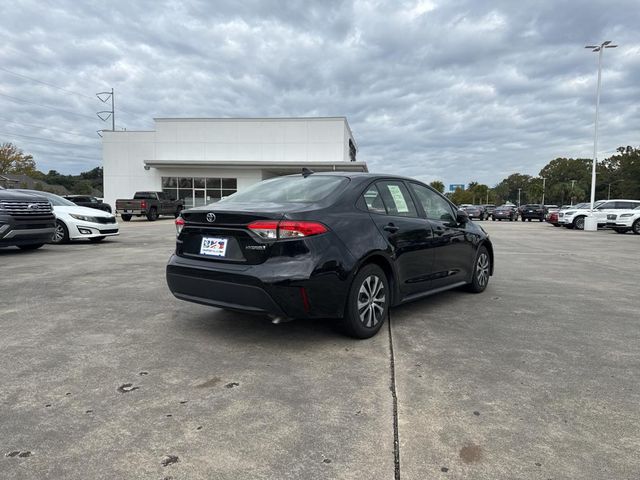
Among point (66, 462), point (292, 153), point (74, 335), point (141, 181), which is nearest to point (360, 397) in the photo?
point (66, 462)

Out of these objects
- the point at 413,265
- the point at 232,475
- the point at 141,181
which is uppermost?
the point at 141,181

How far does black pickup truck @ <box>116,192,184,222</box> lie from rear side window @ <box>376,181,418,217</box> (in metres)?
21.7

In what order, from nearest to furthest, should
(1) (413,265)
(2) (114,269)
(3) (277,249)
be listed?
1. (3) (277,249)
2. (1) (413,265)
3. (2) (114,269)

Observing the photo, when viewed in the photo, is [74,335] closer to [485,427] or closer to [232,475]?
[232,475]

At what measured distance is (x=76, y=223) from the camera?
12.0 metres

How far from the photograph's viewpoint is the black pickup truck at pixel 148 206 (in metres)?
26.9

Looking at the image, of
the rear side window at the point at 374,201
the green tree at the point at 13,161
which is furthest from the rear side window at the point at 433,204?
the green tree at the point at 13,161

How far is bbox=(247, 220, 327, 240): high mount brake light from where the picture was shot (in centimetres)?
379

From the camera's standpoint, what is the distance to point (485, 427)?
2.72 metres

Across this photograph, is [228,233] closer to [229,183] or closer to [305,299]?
[305,299]

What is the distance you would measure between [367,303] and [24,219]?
8.24 m

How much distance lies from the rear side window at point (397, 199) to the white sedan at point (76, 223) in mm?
9651

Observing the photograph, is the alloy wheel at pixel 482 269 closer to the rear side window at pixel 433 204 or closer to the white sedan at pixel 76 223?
the rear side window at pixel 433 204

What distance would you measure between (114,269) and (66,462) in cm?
617
